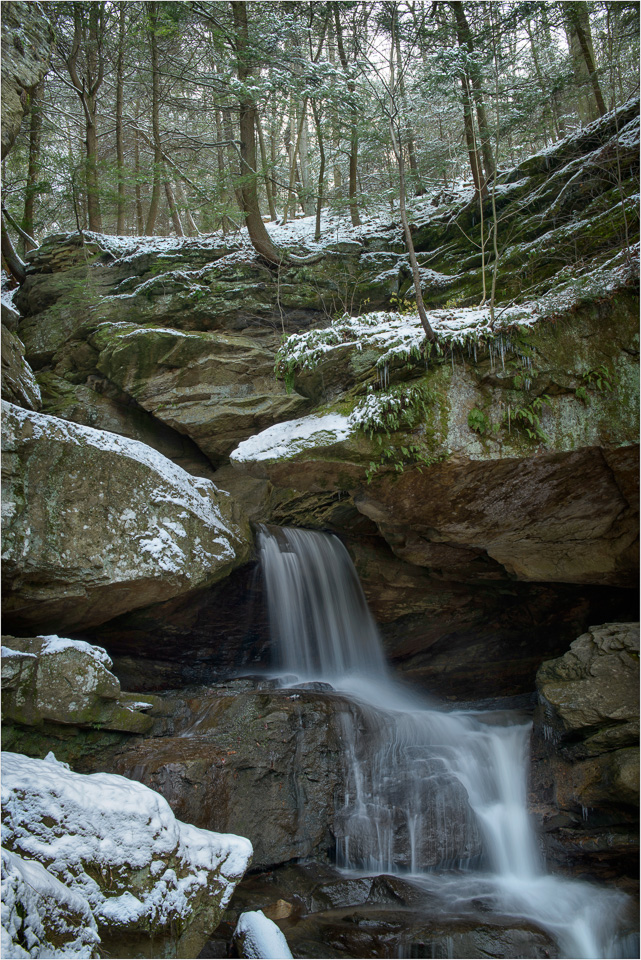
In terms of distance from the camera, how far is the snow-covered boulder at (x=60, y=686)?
554 cm

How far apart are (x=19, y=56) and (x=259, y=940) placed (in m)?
9.33

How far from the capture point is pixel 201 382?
10.1 meters

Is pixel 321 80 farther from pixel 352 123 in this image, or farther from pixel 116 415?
pixel 116 415

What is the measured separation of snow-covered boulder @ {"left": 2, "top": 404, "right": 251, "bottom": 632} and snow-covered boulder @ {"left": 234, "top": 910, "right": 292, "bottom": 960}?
382 cm

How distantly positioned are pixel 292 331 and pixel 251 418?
8.71 ft

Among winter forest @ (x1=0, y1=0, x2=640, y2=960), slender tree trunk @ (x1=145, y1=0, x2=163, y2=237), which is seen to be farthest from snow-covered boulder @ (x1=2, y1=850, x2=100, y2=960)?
slender tree trunk @ (x1=145, y1=0, x2=163, y2=237)

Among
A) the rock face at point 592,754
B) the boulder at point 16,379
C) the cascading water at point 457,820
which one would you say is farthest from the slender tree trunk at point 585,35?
the cascading water at point 457,820

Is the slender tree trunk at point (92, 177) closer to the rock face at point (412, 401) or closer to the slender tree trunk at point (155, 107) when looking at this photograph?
the rock face at point (412, 401)

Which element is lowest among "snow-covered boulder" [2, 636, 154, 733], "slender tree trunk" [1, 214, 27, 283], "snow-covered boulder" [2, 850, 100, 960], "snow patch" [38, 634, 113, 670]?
"snow-covered boulder" [2, 850, 100, 960]

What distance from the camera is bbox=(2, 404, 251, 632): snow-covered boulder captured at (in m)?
6.25

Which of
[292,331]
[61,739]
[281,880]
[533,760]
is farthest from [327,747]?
[292,331]

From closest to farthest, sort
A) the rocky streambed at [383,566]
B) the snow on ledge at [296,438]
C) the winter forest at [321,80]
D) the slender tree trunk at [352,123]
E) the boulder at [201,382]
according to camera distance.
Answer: the rocky streambed at [383,566], the snow on ledge at [296,438], the winter forest at [321,80], the boulder at [201,382], the slender tree trunk at [352,123]

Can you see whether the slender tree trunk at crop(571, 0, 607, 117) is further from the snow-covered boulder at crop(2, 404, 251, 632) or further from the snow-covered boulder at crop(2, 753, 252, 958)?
the snow-covered boulder at crop(2, 753, 252, 958)

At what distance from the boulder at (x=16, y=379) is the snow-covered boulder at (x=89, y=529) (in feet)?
3.74
